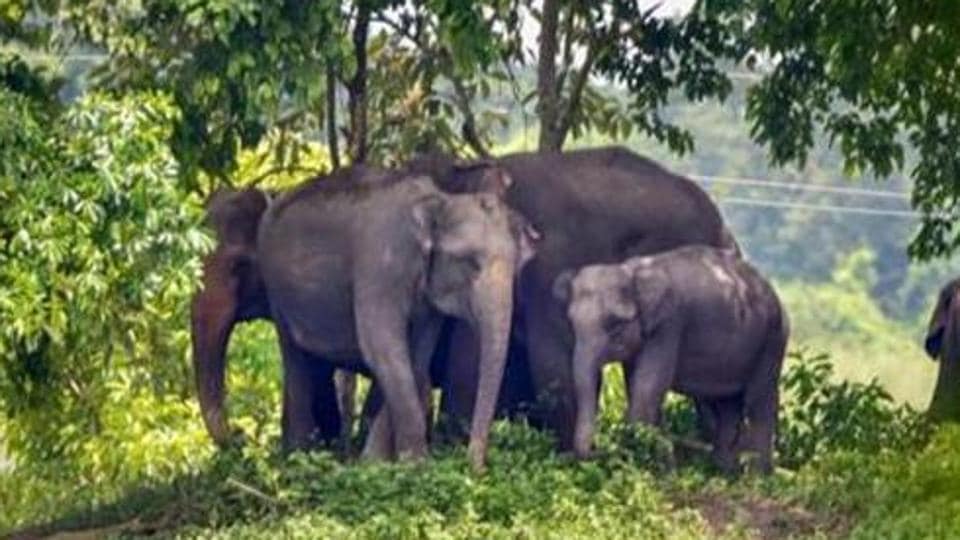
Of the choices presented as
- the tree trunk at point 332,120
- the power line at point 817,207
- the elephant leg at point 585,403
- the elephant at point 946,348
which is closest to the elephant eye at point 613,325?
the elephant leg at point 585,403

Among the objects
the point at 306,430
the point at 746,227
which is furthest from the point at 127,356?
the point at 746,227

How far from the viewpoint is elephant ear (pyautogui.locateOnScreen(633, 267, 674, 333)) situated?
53.9 ft

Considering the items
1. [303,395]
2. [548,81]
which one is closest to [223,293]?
[303,395]

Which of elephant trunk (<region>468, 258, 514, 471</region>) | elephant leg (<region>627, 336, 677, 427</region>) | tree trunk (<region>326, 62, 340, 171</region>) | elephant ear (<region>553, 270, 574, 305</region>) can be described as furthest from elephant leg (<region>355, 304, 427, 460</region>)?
tree trunk (<region>326, 62, 340, 171</region>)

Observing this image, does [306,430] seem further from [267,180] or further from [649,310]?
[267,180]

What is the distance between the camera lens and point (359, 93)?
18094 mm

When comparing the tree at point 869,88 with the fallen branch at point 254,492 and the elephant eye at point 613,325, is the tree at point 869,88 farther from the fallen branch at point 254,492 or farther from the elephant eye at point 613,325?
the fallen branch at point 254,492

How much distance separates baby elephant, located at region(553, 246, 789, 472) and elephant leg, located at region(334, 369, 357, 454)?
134cm

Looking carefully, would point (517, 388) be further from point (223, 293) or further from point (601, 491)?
point (601, 491)

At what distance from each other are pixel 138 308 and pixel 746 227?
42686 mm

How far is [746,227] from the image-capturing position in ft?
191

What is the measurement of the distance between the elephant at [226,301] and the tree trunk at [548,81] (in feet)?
6.87

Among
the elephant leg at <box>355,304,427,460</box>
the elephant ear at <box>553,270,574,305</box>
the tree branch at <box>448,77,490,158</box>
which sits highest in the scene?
the tree branch at <box>448,77,490,158</box>

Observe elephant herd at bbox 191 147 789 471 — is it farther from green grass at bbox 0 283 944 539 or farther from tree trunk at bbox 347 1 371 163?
tree trunk at bbox 347 1 371 163
